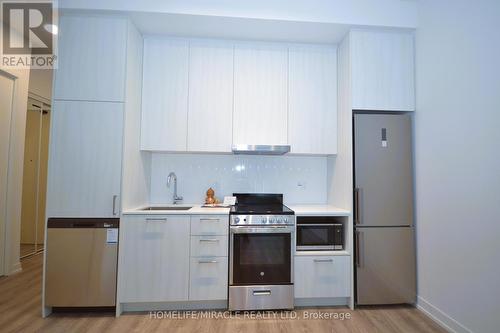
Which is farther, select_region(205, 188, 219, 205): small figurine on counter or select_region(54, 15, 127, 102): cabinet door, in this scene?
select_region(205, 188, 219, 205): small figurine on counter

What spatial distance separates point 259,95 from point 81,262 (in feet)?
7.72

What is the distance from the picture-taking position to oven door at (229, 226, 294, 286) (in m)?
2.30

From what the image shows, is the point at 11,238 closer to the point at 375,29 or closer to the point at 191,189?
the point at 191,189

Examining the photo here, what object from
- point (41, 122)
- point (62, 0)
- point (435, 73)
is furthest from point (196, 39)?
point (41, 122)

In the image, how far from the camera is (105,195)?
2.23 metres

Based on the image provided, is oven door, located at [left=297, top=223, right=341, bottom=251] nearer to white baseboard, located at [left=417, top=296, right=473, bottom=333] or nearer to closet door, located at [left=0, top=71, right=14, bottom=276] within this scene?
white baseboard, located at [left=417, top=296, right=473, bottom=333]

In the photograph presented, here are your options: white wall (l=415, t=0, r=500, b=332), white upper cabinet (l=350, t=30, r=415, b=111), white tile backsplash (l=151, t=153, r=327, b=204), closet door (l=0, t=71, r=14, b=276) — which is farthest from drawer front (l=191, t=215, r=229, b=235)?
closet door (l=0, t=71, r=14, b=276)

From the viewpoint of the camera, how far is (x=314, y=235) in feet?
8.01

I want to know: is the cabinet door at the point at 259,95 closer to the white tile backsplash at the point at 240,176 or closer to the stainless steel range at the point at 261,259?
the white tile backsplash at the point at 240,176

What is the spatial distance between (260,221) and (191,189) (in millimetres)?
1068

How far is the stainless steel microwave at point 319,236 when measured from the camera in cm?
243

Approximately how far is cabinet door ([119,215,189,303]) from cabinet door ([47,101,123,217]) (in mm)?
272
